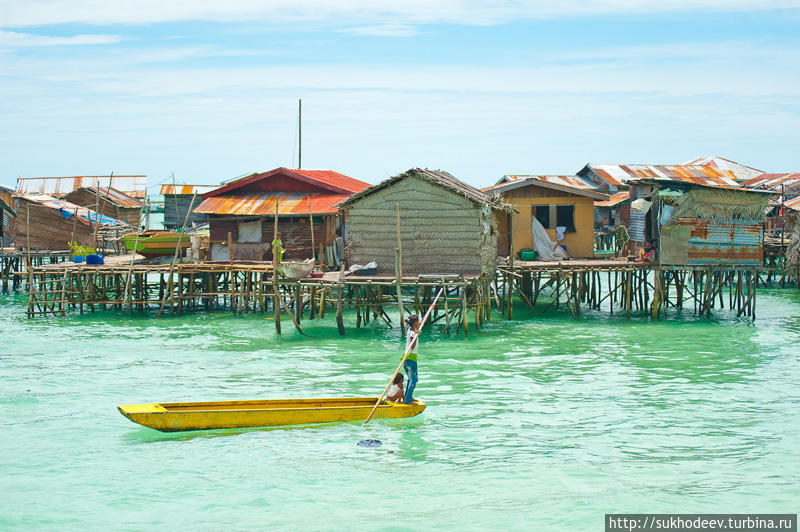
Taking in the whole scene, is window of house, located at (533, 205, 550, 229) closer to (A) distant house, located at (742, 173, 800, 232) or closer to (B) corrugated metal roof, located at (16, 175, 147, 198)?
(A) distant house, located at (742, 173, 800, 232)

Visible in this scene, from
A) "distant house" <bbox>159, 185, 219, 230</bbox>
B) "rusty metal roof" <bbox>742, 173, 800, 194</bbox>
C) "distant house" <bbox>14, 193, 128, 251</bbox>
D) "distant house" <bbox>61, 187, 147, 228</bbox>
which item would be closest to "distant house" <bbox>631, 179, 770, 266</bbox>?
"rusty metal roof" <bbox>742, 173, 800, 194</bbox>

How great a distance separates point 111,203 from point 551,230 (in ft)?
80.6

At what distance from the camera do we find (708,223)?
25.1 m

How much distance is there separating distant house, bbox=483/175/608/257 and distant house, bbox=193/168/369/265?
6.33 m

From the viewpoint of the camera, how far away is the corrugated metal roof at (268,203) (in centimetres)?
2939

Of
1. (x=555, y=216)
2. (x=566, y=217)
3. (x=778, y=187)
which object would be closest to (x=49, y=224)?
(x=555, y=216)

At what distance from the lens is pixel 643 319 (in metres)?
Answer: 26.7

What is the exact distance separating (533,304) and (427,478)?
19.1m

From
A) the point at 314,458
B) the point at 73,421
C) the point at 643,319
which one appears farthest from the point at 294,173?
the point at 314,458

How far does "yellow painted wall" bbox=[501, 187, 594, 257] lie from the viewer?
28.7m

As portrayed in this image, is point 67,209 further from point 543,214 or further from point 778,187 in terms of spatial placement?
point 778,187

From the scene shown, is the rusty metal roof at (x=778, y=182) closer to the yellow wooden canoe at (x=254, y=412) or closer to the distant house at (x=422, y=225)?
the distant house at (x=422, y=225)

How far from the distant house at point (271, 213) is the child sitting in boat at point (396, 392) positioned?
15938 millimetres

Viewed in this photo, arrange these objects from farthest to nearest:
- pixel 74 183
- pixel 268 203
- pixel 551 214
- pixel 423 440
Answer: pixel 74 183 < pixel 268 203 < pixel 551 214 < pixel 423 440
